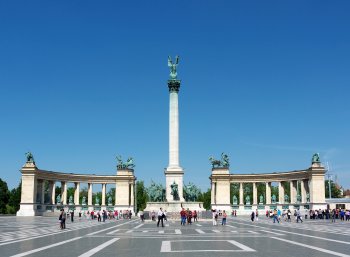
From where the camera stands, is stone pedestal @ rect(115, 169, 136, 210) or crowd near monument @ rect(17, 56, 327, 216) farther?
stone pedestal @ rect(115, 169, 136, 210)

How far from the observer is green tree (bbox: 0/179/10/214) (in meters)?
122

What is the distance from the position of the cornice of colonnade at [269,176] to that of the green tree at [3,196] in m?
60.8

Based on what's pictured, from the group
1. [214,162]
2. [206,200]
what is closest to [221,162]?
[214,162]

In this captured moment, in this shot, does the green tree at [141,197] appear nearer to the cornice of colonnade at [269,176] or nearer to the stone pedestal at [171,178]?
the cornice of colonnade at [269,176]

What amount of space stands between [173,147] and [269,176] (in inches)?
1206

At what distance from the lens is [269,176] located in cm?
9862

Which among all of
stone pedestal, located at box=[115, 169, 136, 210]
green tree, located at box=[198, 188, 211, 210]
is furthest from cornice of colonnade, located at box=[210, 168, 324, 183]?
green tree, located at box=[198, 188, 211, 210]

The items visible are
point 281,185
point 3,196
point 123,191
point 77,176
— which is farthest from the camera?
point 3,196

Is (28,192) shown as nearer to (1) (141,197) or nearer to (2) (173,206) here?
(2) (173,206)

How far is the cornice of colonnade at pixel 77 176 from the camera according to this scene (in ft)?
300

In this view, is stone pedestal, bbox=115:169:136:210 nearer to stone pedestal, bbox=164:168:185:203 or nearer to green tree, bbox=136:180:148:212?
stone pedestal, bbox=164:168:185:203

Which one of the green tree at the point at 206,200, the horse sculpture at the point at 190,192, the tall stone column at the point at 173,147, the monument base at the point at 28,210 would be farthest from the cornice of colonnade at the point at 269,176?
the green tree at the point at 206,200

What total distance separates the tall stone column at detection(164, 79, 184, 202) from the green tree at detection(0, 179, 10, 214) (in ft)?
217

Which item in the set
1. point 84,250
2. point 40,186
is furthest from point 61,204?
point 84,250
